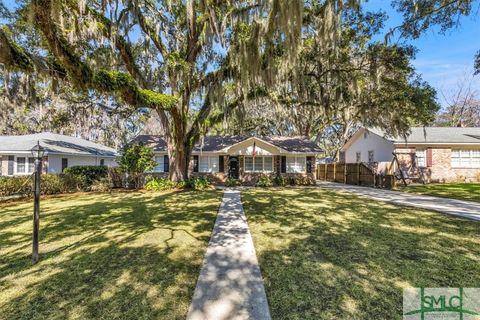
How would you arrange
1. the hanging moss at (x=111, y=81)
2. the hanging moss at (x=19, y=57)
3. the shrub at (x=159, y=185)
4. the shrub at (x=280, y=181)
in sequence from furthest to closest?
the shrub at (x=280, y=181) → the shrub at (x=159, y=185) → the hanging moss at (x=111, y=81) → the hanging moss at (x=19, y=57)

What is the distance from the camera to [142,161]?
1442 cm

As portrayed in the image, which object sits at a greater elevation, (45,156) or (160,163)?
(45,156)

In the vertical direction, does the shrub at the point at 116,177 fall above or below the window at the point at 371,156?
below

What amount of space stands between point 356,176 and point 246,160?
775 cm

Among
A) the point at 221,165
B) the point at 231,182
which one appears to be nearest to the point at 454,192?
the point at 231,182

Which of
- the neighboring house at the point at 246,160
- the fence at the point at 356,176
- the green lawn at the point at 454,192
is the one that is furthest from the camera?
the neighboring house at the point at 246,160

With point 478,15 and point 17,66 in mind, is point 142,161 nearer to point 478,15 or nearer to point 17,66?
point 17,66

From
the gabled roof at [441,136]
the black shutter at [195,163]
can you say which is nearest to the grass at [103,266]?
the black shutter at [195,163]

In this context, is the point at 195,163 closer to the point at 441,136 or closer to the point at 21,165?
the point at 21,165

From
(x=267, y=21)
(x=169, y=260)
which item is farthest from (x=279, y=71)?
(x=169, y=260)

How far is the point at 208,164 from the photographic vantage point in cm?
1855

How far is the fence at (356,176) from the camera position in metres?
15.0

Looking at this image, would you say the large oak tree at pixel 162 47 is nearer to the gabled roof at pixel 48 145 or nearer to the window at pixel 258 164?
the window at pixel 258 164

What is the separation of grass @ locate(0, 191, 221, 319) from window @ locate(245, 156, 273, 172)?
11192mm
